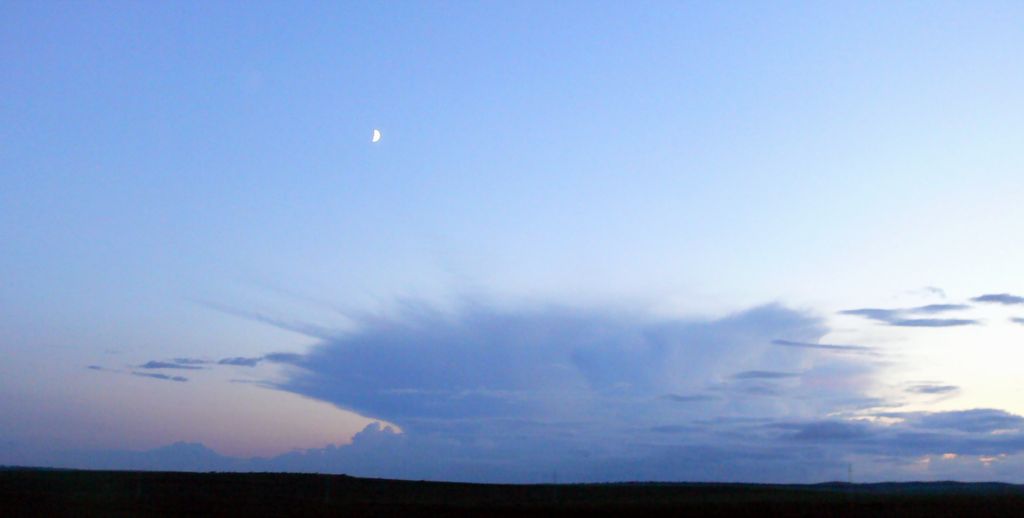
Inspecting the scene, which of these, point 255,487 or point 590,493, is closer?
point 255,487

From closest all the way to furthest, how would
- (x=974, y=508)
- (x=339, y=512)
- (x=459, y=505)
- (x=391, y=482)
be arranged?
(x=339, y=512) < (x=974, y=508) < (x=459, y=505) < (x=391, y=482)

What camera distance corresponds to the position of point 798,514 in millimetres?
51688

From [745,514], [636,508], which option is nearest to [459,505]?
[636,508]

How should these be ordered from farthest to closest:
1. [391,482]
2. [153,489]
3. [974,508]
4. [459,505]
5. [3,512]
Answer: [391,482] < [153,489] < [459,505] < [974,508] < [3,512]

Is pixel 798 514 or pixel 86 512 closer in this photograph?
pixel 86 512

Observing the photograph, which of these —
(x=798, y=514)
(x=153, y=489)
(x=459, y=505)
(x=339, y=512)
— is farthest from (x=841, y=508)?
(x=153, y=489)

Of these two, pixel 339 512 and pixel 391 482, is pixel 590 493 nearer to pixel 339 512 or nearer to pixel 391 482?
pixel 391 482

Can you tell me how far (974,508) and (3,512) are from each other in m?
47.9

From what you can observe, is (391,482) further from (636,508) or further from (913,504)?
(913,504)

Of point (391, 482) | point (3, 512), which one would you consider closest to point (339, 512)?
point (3, 512)

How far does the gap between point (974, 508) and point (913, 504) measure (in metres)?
6.19

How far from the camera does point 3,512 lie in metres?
44.2

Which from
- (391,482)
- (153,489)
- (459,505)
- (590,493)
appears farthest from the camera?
(391,482)

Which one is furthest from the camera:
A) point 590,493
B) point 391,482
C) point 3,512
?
point 391,482
